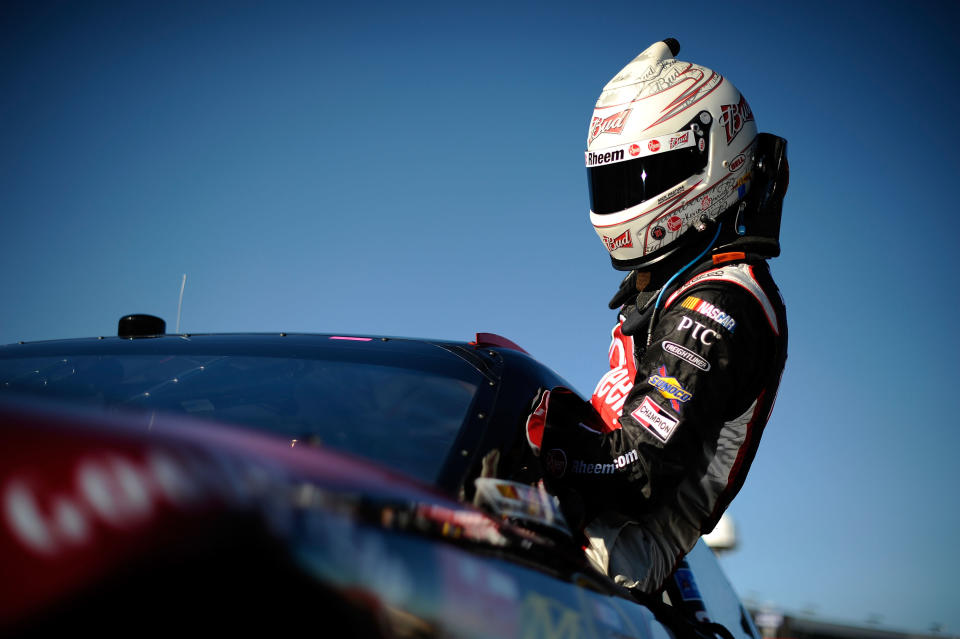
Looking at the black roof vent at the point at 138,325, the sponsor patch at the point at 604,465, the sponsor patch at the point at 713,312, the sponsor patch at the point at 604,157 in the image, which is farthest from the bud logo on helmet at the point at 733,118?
the black roof vent at the point at 138,325

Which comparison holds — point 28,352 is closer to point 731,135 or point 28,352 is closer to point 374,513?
point 374,513

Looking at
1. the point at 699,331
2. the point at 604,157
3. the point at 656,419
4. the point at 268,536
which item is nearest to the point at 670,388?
the point at 656,419

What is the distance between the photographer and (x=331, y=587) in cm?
64

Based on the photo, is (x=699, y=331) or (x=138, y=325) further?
(x=138, y=325)

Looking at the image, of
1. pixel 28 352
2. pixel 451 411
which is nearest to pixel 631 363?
pixel 451 411

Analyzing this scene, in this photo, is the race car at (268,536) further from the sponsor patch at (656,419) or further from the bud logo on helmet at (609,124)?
the bud logo on helmet at (609,124)

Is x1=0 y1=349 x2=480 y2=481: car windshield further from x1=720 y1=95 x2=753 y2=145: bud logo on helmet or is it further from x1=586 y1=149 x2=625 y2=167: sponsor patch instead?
x1=720 y1=95 x2=753 y2=145: bud logo on helmet

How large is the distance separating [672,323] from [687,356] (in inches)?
5.4

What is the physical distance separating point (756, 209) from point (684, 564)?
1.29 metres

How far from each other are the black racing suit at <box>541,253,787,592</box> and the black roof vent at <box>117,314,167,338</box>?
169cm

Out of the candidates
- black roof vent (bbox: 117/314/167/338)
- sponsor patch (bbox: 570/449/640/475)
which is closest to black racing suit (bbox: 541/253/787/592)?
sponsor patch (bbox: 570/449/640/475)

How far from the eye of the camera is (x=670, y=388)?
1.99m

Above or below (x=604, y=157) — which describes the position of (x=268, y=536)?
below

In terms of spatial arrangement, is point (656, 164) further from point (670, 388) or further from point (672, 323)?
point (670, 388)
